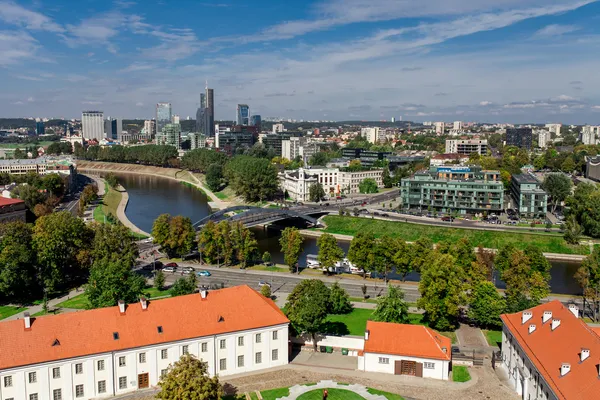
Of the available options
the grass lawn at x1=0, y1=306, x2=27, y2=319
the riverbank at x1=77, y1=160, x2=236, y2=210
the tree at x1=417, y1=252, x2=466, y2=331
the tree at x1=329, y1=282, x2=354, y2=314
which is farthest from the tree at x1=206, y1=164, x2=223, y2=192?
the tree at x1=417, y1=252, x2=466, y2=331

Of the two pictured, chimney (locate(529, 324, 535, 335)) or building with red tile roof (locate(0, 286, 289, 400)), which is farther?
chimney (locate(529, 324, 535, 335))

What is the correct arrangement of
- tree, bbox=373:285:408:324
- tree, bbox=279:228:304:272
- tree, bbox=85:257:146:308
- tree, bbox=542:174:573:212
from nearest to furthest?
tree, bbox=373:285:408:324
tree, bbox=85:257:146:308
tree, bbox=279:228:304:272
tree, bbox=542:174:573:212

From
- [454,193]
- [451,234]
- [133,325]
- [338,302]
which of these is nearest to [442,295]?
[338,302]

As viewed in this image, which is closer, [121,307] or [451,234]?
[121,307]

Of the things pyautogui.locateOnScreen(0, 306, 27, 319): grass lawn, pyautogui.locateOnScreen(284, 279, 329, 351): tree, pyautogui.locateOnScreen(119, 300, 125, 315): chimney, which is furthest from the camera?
pyautogui.locateOnScreen(0, 306, 27, 319): grass lawn

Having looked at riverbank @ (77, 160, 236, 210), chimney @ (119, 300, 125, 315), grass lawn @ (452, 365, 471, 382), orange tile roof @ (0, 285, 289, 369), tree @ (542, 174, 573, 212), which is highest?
tree @ (542, 174, 573, 212)

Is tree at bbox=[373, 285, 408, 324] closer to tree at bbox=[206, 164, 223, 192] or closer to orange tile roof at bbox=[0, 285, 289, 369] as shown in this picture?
orange tile roof at bbox=[0, 285, 289, 369]

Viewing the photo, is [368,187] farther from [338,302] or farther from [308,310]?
[308,310]
